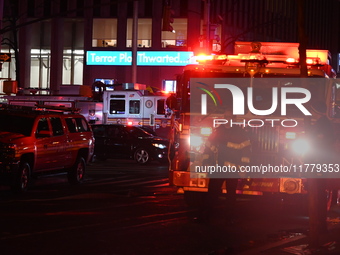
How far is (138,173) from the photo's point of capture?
21.7 m

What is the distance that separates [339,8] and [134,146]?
71.1 metres

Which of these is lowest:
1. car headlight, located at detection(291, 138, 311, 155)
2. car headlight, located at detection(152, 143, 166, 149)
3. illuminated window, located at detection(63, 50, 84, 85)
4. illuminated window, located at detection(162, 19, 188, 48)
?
car headlight, located at detection(152, 143, 166, 149)

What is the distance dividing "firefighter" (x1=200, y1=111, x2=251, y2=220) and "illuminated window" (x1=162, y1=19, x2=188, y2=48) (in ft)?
132

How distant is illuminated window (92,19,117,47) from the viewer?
52.7 m

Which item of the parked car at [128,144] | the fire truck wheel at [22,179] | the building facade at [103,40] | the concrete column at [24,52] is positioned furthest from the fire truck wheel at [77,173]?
the concrete column at [24,52]

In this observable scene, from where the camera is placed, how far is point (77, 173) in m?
18.1

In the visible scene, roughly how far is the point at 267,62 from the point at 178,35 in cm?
3951

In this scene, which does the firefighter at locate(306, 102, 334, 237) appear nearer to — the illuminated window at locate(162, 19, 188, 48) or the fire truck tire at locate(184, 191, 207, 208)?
the fire truck tire at locate(184, 191, 207, 208)

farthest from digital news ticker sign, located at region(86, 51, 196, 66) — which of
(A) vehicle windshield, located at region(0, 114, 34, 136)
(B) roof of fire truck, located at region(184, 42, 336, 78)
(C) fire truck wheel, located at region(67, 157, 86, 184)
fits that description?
(B) roof of fire truck, located at region(184, 42, 336, 78)

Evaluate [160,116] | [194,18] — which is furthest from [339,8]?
[160,116]

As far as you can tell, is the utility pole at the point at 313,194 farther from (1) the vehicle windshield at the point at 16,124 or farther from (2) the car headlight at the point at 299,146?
(1) the vehicle windshield at the point at 16,124

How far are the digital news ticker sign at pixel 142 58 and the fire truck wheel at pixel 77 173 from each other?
29.4m

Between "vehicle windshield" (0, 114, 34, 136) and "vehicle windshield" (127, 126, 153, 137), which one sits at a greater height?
"vehicle windshield" (0, 114, 34, 136)

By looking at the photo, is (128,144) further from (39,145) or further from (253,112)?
(253,112)
